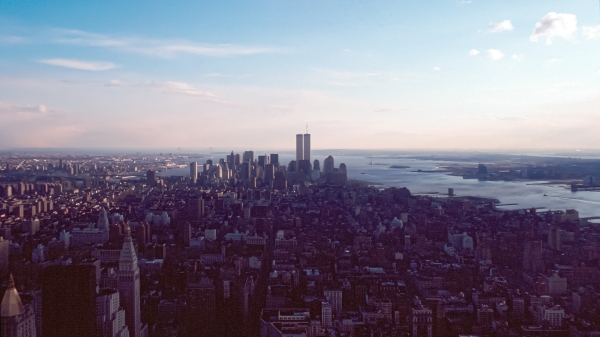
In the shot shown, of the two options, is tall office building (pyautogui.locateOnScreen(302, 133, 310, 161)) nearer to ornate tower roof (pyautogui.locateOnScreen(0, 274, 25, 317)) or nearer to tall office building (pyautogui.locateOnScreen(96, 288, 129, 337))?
tall office building (pyautogui.locateOnScreen(96, 288, 129, 337))

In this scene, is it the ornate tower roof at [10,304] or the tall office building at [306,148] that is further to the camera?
the tall office building at [306,148]

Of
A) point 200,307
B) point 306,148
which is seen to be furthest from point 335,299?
point 306,148

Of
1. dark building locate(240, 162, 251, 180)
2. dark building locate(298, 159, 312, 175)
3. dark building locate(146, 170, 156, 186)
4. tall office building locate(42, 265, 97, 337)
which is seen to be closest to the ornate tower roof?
tall office building locate(42, 265, 97, 337)

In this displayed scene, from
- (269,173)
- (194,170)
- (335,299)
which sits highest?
(194,170)

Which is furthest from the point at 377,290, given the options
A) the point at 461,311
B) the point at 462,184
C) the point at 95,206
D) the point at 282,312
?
the point at 462,184

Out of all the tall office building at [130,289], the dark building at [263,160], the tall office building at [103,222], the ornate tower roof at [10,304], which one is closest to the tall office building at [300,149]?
the dark building at [263,160]

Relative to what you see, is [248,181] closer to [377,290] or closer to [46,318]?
[377,290]

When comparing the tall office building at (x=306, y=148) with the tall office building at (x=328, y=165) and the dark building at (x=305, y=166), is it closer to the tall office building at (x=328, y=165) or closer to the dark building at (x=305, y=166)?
the dark building at (x=305, y=166)

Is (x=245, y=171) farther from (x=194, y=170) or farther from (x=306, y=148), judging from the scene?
(x=306, y=148)
